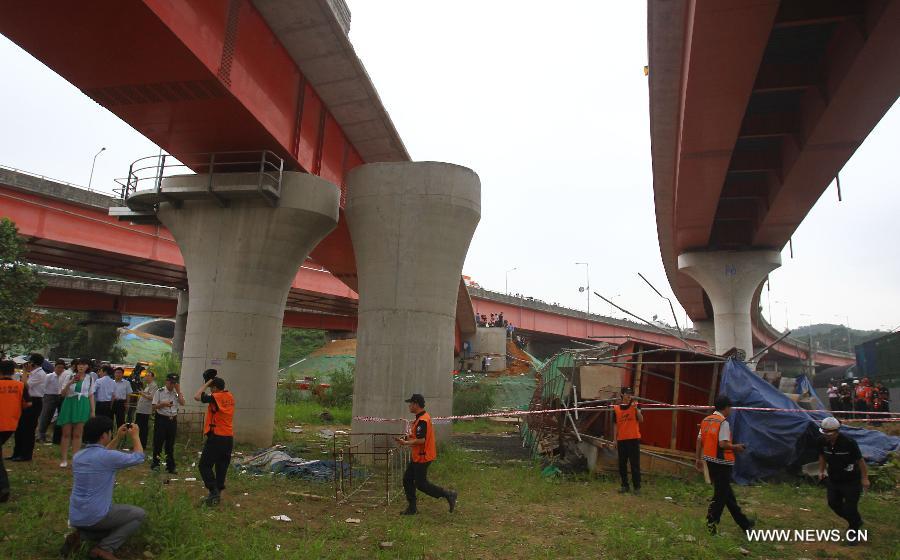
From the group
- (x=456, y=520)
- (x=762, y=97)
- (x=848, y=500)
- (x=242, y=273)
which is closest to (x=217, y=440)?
(x=456, y=520)

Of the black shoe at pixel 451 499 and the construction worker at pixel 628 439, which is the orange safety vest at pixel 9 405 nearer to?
the black shoe at pixel 451 499

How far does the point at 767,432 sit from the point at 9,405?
11.9 meters

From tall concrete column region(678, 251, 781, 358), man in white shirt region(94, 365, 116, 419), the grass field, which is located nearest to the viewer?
the grass field

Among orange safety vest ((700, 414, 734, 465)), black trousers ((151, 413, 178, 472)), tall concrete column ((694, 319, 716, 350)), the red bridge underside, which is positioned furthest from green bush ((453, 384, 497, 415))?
tall concrete column ((694, 319, 716, 350))

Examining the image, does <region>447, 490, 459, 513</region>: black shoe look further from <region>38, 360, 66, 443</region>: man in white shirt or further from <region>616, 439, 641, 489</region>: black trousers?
<region>38, 360, 66, 443</region>: man in white shirt

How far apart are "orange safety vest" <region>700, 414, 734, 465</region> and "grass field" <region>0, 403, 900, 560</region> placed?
2.86 feet

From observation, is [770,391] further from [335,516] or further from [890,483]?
[335,516]

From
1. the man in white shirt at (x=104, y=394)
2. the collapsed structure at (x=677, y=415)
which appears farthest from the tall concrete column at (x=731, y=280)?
the man in white shirt at (x=104, y=394)

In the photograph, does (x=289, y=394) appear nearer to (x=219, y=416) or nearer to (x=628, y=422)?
(x=219, y=416)

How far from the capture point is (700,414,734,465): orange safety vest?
668cm

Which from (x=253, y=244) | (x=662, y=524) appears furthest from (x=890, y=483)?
(x=253, y=244)

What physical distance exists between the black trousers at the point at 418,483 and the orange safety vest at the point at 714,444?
3425 mm

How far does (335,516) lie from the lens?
24.2ft

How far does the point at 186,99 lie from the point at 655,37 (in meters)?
9.10
